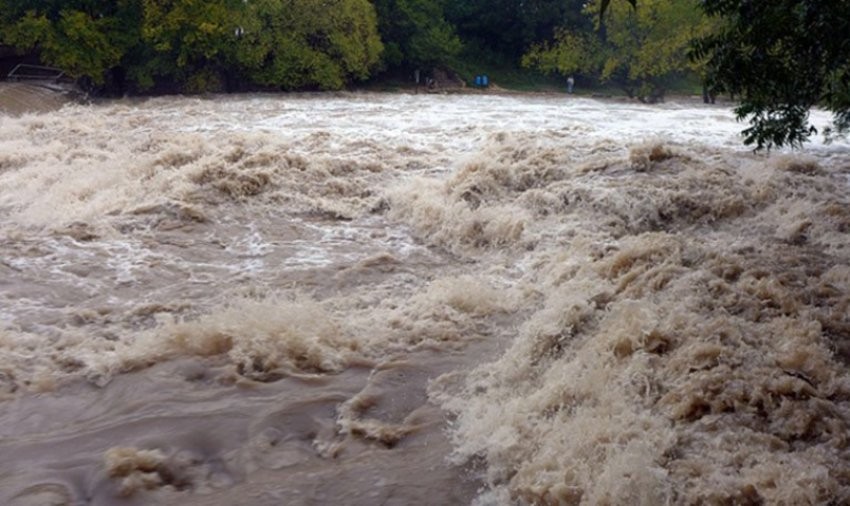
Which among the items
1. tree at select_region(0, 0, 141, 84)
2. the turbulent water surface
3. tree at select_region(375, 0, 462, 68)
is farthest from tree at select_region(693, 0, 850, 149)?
tree at select_region(375, 0, 462, 68)

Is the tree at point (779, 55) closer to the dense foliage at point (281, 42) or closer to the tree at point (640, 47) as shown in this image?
the dense foliage at point (281, 42)

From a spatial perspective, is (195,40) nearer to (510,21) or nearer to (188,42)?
(188,42)

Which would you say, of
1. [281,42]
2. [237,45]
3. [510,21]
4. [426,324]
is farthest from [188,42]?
[426,324]

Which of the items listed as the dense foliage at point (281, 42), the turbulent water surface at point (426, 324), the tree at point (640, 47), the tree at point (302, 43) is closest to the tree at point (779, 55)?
the turbulent water surface at point (426, 324)

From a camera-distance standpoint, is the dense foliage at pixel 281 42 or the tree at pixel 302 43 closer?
the dense foliage at pixel 281 42

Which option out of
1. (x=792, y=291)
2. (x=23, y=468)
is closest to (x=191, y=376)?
(x=23, y=468)

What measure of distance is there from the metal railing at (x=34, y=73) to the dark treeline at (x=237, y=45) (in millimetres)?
540

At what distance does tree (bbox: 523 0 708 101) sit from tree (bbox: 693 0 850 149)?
1550 centimetres

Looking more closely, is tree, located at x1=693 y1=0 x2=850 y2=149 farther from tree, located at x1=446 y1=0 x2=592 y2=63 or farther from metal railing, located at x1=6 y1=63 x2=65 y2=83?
tree, located at x1=446 y1=0 x2=592 y2=63

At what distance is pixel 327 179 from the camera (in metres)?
10.5

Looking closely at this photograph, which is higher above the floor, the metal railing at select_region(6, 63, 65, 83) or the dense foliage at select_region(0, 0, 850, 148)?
the dense foliage at select_region(0, 0, 850, 148)

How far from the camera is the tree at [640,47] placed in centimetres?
2172

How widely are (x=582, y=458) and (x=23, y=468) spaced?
295 cm

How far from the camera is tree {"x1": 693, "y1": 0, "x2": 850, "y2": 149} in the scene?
4.78 metres
